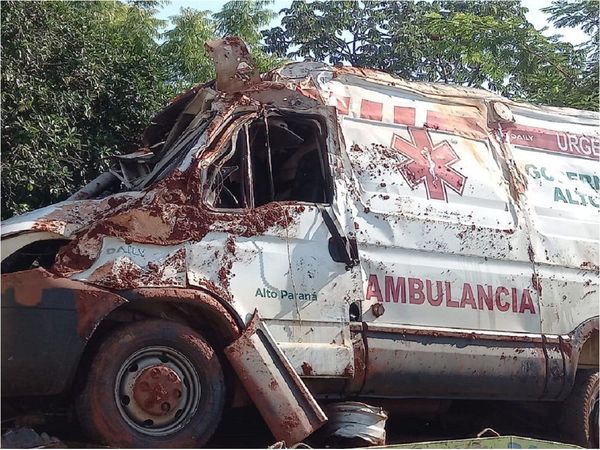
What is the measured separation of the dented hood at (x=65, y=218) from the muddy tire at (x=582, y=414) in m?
3.48

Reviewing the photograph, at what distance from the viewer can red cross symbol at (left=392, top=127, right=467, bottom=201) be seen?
5395mm

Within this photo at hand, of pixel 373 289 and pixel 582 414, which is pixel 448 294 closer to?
pixel 373 289

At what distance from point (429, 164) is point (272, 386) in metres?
2.06

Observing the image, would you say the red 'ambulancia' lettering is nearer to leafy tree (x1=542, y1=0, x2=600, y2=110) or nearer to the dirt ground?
the dirt ground

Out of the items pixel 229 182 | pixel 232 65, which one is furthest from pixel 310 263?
pixel 232 65

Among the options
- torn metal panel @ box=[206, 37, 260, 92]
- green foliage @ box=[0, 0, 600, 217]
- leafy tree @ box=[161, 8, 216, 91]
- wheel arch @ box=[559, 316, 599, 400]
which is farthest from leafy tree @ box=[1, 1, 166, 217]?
wheel arch @ box=[559, 316, 599, 400]

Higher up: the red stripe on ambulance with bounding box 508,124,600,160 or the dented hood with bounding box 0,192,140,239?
the red stripe on ambulance with bounding box 508,124,600,160

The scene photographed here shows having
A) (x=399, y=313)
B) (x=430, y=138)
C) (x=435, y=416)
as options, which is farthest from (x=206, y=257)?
(x=435, y=416)

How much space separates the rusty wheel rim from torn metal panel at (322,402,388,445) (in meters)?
0.90

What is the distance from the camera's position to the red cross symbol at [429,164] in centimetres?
539

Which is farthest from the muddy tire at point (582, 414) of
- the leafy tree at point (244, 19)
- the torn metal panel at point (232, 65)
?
the leafy tree at point (244, 19)

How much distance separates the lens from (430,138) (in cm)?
568

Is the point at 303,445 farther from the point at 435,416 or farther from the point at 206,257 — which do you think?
the point at 435,416

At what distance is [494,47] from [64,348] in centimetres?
953
